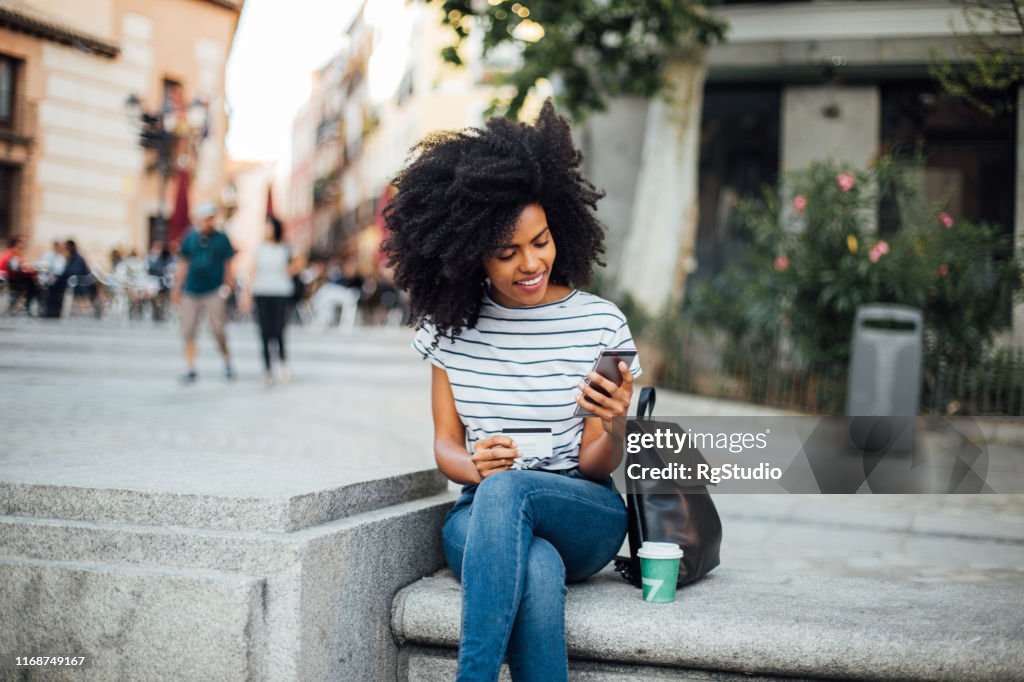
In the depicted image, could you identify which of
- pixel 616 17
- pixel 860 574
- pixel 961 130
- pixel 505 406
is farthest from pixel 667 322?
pixel 505 406

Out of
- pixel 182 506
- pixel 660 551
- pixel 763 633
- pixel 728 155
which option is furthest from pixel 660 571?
pixel 728 155

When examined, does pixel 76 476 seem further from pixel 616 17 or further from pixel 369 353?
pixel 369 353

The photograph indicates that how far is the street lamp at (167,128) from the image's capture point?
5.10 meters

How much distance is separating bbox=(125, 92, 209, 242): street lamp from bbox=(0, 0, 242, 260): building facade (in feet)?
0.03

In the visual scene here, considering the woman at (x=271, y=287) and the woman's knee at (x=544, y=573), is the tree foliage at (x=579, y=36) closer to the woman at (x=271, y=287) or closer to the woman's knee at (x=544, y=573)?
the woman at (x=271, y=287)

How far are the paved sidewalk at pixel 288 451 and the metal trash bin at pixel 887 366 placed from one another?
155 centimetres

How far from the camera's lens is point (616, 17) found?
1082 cm

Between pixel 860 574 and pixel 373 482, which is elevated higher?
pixel 373 482

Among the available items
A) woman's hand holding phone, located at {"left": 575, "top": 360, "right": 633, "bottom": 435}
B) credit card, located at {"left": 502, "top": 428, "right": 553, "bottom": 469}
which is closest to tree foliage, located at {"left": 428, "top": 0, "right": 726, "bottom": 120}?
credit card, located at {"left": 502, "top": 428, "right": 553, "bottom": 469}

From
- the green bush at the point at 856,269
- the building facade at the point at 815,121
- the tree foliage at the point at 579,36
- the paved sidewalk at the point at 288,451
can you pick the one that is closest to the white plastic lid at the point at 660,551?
the paved sidewalk at the point at 288,451

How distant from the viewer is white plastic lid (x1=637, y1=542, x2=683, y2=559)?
9.02 ft

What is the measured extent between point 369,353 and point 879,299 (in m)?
8.28

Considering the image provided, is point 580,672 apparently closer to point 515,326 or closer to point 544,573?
point 544,573

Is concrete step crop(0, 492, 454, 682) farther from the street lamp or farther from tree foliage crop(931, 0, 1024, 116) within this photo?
tree foliage crop(931, 0, 1024, 116)
